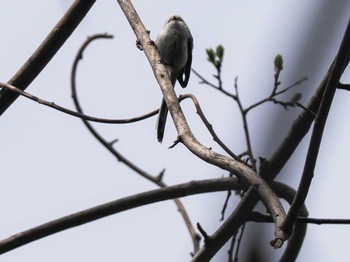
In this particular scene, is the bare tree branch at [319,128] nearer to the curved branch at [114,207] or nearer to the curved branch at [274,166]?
the curved branch at [274,166]

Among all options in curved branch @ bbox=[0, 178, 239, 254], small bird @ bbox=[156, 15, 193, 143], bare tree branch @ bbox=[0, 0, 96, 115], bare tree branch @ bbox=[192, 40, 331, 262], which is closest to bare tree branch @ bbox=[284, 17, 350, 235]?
bare tree branch @ bbox=[192, 40, 331, 262]

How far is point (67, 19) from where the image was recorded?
9.49 feet

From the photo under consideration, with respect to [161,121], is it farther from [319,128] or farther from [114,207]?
[319,128]

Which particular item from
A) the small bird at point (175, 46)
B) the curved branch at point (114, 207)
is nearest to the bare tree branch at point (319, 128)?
the curved branch at point (114, 207)

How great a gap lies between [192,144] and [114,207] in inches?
51.0

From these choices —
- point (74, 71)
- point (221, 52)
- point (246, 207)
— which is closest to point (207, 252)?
point (246, 207)

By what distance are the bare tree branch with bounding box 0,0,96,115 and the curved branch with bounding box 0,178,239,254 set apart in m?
0.60

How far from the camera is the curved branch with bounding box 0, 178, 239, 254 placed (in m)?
2.73

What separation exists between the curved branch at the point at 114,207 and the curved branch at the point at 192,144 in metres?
0.80

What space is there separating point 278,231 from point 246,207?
3.11 ft

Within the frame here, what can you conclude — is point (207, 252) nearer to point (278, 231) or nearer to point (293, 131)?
point (293, 131)

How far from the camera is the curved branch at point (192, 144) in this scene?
135 centimetres

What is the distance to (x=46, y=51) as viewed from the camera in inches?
112

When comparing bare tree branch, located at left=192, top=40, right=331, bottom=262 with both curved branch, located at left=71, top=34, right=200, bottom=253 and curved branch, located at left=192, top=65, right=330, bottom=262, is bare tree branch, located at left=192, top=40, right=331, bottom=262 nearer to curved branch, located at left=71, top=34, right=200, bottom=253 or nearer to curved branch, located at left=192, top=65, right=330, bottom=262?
curved branch, located at left=192, top=65, right=330, bottom=262
